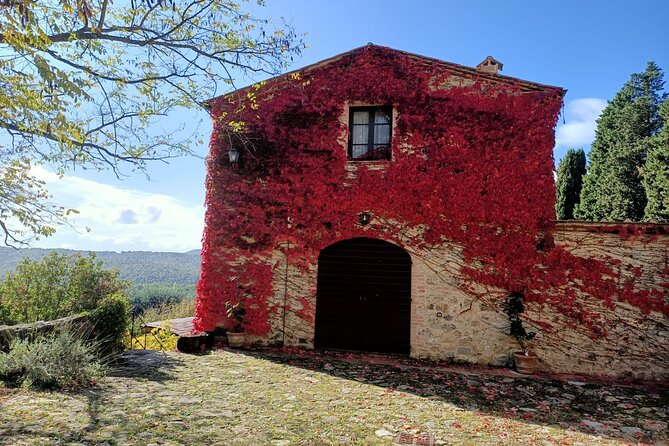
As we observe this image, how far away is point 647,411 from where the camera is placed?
565 centimetres

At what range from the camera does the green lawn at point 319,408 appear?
4.18 metres

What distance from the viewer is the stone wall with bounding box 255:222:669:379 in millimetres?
7391

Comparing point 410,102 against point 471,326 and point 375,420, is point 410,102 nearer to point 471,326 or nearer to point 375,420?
point 471,326

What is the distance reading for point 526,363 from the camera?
24.5 ft

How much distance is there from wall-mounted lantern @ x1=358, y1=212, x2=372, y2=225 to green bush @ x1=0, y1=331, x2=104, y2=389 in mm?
5596

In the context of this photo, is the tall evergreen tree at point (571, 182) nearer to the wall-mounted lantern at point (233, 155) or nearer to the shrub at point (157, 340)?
the wall-mounted lantern at point (233, 155)

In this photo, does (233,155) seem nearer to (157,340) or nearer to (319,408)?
(157,340)

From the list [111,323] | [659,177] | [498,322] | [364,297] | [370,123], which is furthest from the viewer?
[659,177]

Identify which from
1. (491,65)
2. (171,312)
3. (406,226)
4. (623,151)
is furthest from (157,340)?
(623,151)

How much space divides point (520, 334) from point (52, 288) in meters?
11.5

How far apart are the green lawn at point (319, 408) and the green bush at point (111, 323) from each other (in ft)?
1.51

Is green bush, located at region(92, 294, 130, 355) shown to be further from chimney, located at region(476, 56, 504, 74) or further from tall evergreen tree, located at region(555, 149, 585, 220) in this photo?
tall evergreen tree, located at region(555, 149, 585, 220)

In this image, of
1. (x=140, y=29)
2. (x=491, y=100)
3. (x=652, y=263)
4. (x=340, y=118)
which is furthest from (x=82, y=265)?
(x=652, y=263)

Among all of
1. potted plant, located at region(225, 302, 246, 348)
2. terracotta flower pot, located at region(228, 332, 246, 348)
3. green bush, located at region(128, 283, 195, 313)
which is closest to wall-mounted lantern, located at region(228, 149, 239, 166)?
potted plant, located at region(225, 302, 246, 348)
